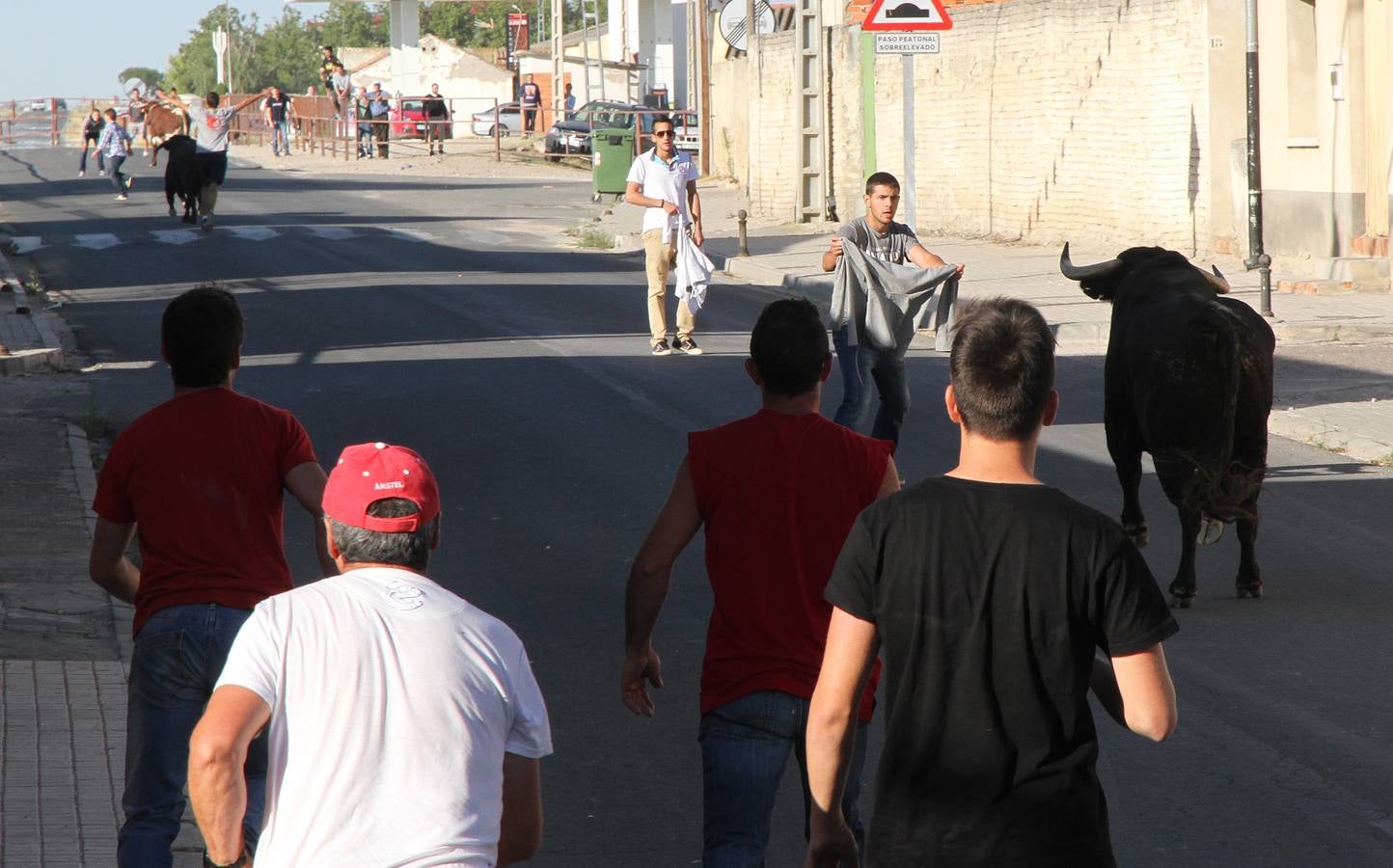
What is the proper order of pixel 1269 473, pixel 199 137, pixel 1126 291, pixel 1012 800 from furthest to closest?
pixel 199 137 → pixel 1269 473 → pixel 1126 291 → pixel 1012 800

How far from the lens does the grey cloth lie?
9992mm

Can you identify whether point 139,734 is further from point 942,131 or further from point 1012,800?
point 942,131

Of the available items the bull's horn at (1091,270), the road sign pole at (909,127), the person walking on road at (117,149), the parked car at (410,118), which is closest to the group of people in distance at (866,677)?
the bull's horn at (1091,270)

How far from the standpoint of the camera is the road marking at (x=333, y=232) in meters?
27.0

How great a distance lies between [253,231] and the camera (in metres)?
27.5

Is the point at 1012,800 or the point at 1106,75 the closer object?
the point at 1012,800

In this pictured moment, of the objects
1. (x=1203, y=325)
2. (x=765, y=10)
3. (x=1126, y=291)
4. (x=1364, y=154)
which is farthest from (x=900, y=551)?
(x=765, y=10)

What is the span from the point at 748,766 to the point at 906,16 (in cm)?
1408

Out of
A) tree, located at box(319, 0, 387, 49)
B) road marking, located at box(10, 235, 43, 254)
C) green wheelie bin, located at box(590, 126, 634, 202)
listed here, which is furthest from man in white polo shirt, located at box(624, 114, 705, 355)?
tree, located at box(319, 0, 387, 49)

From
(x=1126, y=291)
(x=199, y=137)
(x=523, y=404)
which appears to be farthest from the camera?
(x=199, y=137)

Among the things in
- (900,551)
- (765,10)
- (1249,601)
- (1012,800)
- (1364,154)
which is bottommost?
(1249,601)

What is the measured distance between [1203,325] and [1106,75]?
16.5 metres

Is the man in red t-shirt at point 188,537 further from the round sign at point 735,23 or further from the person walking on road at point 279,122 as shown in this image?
the person walking on road at point 279,122

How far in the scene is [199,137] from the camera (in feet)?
84.7
